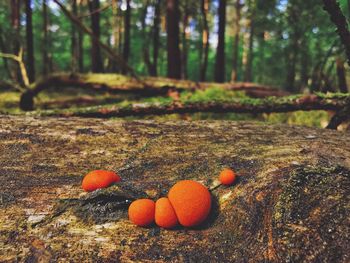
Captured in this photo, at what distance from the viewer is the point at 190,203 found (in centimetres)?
222

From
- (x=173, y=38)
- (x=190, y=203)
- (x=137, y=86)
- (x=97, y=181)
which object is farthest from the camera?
(x=173, y=38)

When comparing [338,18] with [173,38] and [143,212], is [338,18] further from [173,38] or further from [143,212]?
[173,38]

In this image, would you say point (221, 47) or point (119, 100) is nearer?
point (119, 100)

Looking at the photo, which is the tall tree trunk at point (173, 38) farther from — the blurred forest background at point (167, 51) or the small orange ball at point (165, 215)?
the small orange ball at point (165, 215)

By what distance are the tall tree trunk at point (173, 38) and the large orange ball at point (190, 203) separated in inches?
399

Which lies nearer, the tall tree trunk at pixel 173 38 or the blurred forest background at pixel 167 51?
the blurred forest background at pixel 167 51

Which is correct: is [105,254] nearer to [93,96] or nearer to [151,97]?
[151,97]

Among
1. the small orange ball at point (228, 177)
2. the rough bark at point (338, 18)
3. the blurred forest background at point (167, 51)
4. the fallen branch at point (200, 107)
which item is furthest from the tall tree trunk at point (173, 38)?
the small orange ball at point (228, 177)

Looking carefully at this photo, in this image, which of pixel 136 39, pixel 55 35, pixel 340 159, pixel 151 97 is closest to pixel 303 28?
pixel 151 97

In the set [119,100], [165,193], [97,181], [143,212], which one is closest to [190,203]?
[143,212]

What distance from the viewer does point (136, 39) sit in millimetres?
29953

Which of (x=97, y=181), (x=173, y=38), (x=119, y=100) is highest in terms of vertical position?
(x=173, y=38)

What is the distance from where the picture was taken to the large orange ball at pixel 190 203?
223cm

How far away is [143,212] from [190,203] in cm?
32
